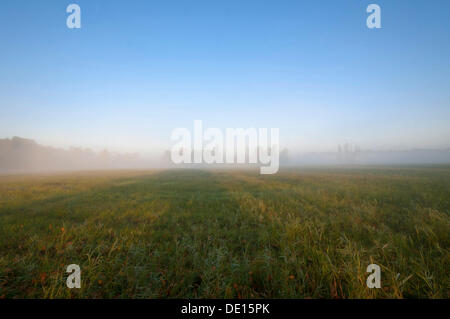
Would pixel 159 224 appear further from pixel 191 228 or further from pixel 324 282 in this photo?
pixel 324 282

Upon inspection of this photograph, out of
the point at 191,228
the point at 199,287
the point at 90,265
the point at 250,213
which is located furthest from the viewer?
the point at 250,213

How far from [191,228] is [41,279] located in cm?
308

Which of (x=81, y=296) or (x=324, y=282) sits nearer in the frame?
(x=81, y=296)

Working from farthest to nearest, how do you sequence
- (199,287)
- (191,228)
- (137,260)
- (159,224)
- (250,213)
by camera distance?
1. (250,213)
2. (159,224)
3. (191,228)
4. (137,260)
5. (199,287)

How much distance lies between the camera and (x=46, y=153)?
101000 mm

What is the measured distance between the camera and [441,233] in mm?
3967

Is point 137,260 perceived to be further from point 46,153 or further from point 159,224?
point 46,153
